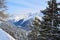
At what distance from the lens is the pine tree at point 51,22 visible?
1934 centimetres

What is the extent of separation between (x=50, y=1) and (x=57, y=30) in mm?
2749

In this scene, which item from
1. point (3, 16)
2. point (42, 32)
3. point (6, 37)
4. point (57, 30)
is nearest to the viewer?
point (6, 37)

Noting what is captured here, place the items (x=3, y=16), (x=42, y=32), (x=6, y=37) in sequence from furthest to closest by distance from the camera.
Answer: (x=3, y=16), (x=42, y=32), (x=6, y=37)

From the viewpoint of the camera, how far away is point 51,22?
19.6 m

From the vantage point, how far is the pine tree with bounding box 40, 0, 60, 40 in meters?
19.3

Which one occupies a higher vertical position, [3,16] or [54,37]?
[3,16]

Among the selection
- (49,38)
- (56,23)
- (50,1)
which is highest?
(50,1)

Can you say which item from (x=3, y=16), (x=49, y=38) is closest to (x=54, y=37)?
(x=49, y=38)

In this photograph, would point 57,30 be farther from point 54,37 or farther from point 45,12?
point 45,12

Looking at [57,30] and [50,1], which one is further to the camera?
[50,1]

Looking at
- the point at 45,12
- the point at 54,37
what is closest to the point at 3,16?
the point at 45,12

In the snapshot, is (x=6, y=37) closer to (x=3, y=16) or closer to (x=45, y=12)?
(x=45, y=12)

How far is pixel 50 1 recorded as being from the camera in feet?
67.3

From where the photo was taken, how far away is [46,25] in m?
20.1
